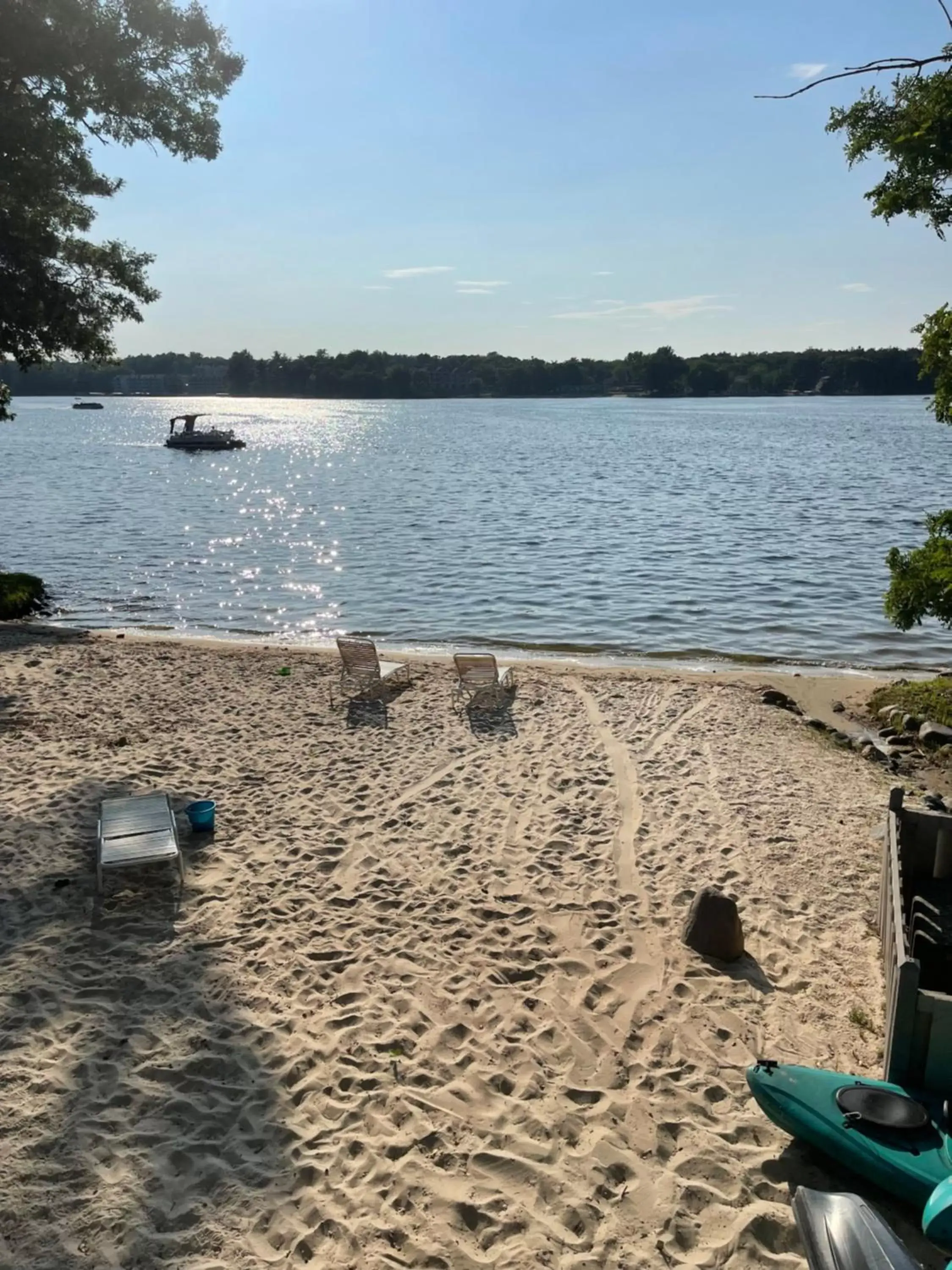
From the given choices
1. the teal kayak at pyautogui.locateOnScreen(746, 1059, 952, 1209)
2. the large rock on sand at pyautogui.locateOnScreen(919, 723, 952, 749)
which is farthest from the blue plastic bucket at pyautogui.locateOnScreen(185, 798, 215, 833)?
the large rock on sand at pyautogui.locateOnScreen(919, 723, 952, 749)

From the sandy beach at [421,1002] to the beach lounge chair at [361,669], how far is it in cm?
224

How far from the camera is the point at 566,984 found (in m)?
6.38

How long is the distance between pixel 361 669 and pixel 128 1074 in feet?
29.1

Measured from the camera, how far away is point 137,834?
7660 mm

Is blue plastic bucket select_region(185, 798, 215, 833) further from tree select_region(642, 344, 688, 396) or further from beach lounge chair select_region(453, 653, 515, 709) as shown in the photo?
tree select_region(642, 344, 688, 396)

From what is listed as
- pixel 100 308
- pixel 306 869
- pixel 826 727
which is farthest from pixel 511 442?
pixel 306 869

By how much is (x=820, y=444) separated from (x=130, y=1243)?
84583mm

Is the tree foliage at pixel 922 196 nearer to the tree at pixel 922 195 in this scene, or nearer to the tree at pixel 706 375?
the tree at pixel 922 195

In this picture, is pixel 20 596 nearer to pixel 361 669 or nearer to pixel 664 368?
pixel 361 669

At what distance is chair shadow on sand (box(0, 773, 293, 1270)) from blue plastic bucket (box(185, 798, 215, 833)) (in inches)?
34.1

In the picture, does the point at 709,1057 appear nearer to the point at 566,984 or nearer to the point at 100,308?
the point at 566,984

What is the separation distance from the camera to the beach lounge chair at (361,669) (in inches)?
545

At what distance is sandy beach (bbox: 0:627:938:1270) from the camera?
439 cm

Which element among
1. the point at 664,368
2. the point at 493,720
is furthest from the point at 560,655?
the point at 664,368
